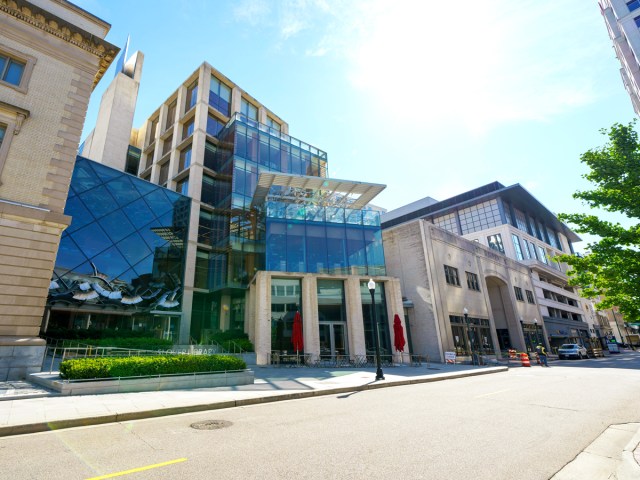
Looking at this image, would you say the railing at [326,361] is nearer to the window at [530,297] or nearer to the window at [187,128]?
the window at [187,128]

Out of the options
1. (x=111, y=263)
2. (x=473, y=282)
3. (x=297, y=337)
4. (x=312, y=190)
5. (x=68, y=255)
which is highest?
(x=312, y=190)

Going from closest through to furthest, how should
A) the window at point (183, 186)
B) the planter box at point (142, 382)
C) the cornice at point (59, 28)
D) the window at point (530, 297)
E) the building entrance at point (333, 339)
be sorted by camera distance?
the planter box at point (142, 382), the cornice at point (59, 28), the building entrance at point (333, 339), the window at point (183, 186), the window at point (530, 297)

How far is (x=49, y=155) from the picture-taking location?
605 inches

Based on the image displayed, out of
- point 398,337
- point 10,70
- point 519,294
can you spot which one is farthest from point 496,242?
point 10,70

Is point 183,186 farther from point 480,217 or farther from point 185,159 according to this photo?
point 480,217

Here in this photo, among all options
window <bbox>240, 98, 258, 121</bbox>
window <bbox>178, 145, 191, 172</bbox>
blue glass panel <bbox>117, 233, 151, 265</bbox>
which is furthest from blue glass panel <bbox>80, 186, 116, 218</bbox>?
window <bbox>240, 98, 258, 121</bbox>

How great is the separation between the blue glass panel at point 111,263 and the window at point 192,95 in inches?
837

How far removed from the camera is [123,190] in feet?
92.3

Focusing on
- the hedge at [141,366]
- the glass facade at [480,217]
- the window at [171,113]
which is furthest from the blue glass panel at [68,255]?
the glass facade at [480,217]

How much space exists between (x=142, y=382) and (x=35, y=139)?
41.7 ft

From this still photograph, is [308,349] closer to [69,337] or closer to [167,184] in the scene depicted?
[69,337]

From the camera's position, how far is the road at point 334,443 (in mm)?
4383

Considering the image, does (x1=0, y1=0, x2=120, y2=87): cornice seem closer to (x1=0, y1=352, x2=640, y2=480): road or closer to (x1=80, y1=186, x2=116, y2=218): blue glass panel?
(x1=80, y1=186, x2=116, y2=218): blue glass panel

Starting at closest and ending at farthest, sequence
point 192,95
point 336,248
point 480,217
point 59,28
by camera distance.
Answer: point 59,28
point 336,248
point 192,95
point 480,217
